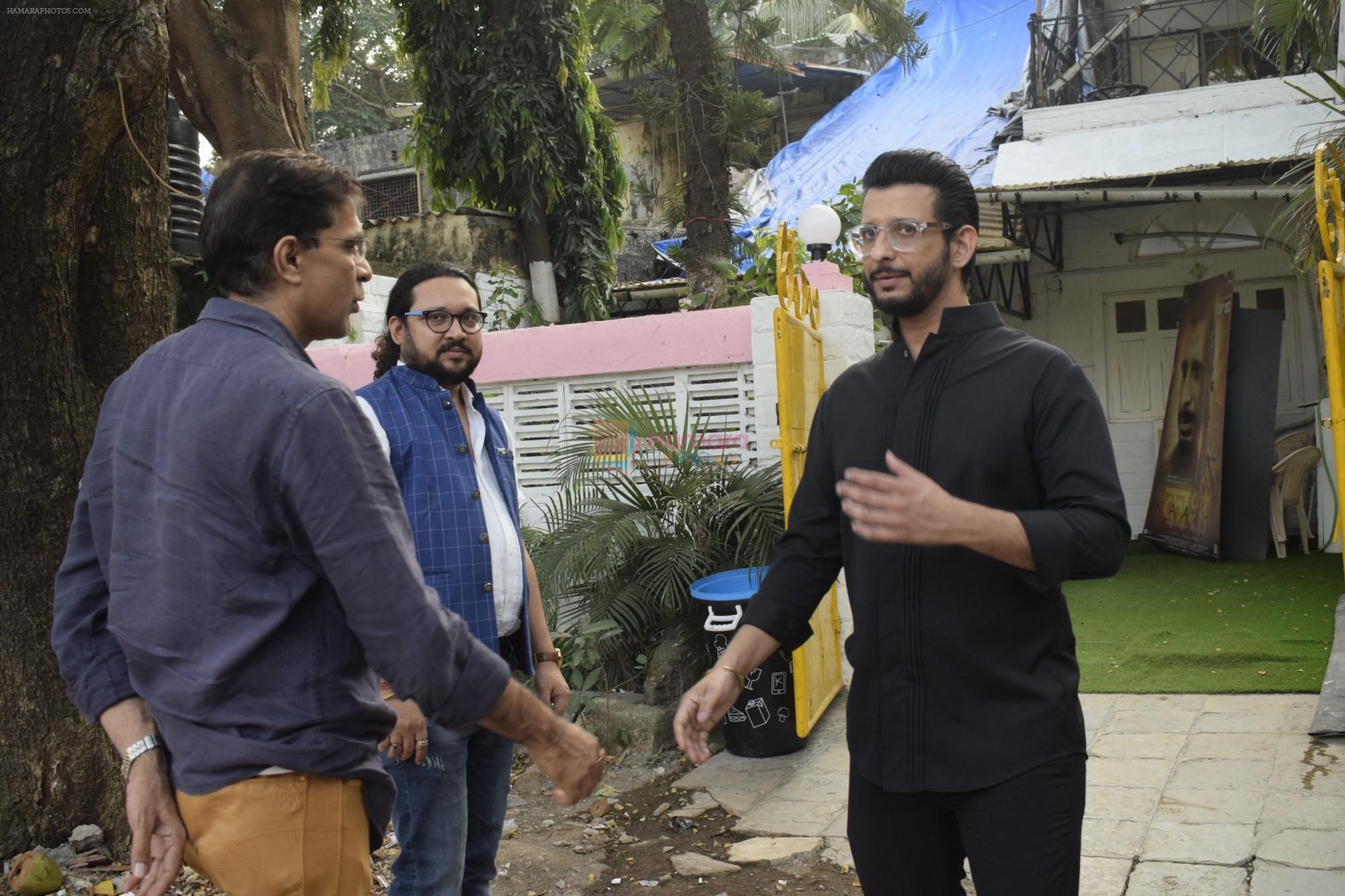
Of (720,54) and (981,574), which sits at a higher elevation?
(720,54)

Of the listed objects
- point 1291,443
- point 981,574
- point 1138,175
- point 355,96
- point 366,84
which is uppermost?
point 366,84

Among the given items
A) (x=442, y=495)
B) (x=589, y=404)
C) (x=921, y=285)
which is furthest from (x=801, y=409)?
(x=921, y=285)

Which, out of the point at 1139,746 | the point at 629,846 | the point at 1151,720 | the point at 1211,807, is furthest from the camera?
the point at 1151,720

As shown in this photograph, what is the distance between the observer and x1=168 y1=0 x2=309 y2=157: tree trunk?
26.3 feet

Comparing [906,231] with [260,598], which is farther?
[906,231]

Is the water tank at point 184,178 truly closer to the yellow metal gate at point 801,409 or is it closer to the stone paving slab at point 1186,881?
the yellow metal gate at point 801,409

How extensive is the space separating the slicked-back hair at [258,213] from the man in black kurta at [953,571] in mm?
1001

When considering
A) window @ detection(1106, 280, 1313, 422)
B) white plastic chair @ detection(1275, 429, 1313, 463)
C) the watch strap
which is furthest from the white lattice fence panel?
window @ detection(1106, 280, 1313, 422)

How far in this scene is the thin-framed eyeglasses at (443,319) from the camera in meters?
3.26

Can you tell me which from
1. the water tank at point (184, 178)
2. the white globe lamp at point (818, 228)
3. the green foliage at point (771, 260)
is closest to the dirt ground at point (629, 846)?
the white globe lamp at point (818, 228)

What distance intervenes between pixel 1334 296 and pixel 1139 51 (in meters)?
9.39

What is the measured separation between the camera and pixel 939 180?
95.5 inches

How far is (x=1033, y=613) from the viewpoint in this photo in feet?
7.37

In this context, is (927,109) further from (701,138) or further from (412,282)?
(412,282)
